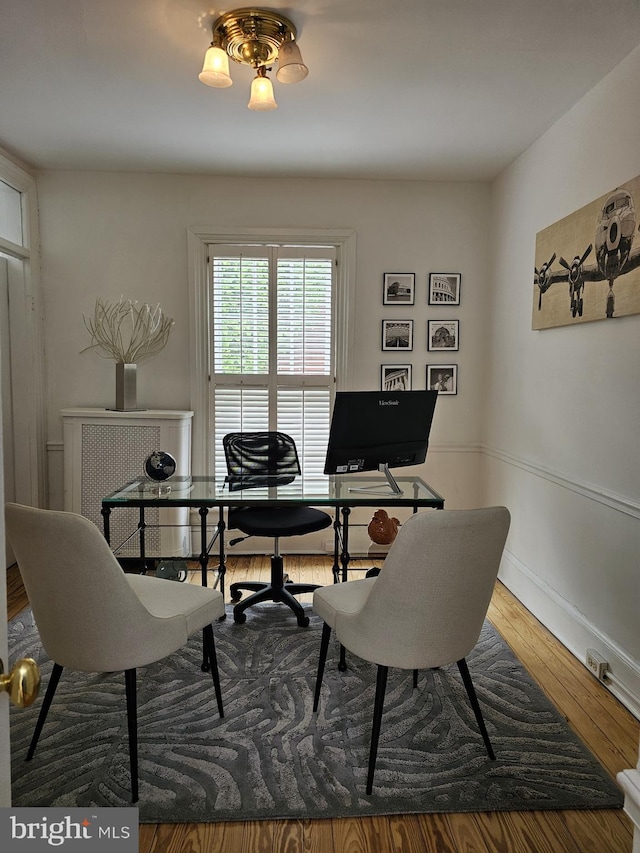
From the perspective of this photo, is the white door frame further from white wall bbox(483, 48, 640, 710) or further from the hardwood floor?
white wall bbox(483, 48, 640, 710)

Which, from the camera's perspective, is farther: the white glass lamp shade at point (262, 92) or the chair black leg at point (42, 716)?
the white glass lamp shade at point (262, 92)

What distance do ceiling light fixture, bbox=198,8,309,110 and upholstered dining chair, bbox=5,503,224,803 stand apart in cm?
172

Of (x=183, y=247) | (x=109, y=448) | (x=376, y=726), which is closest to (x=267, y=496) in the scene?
(x=376, y=726)

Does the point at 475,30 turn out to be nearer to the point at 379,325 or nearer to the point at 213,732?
the point at 379,325

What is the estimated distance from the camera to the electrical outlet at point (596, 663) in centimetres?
269

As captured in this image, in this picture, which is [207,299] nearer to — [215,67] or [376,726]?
[215,67]

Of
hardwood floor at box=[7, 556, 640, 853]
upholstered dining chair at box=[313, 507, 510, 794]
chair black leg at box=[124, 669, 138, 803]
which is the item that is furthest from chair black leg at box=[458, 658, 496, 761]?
chair black leg at box=[124, 669, 138, 803]

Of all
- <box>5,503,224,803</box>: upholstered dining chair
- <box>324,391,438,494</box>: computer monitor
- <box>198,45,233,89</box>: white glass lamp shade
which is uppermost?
<box>198,45,233,89</box>: white glass lamp shade

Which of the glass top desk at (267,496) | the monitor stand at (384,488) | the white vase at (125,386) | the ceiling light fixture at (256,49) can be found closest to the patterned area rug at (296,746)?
the glass top desk at (267,496)

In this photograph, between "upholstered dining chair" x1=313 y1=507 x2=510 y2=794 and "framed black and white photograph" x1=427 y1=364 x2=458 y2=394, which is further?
"framed black and white photograph" x1=427 y1=364 x2=458 y2=394

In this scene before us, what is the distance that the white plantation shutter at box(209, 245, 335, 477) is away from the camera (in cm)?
435

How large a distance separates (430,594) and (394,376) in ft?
8.90

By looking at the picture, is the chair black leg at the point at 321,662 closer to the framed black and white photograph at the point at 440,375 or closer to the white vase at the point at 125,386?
the white vase at the point at 125,386

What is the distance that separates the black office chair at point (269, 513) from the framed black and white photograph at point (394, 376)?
1030 mm
